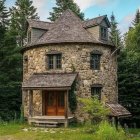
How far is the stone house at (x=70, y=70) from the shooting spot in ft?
86.1

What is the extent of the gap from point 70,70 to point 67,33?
313 cm

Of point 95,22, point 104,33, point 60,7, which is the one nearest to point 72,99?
point 104,33

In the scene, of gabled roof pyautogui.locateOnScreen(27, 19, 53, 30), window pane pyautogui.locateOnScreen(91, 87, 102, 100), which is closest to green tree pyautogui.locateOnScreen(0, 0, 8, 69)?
gabled roof pyautogui.locateOnScreen(27, 19, 53, 30)

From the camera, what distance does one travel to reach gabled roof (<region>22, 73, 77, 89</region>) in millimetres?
25125

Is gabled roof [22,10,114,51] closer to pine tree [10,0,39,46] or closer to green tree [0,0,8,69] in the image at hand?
green tree [0,0,8,69]

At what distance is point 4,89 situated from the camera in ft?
112

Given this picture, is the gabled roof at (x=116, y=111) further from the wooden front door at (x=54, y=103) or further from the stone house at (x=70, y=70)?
the wooden front door at (x=54, y=103)

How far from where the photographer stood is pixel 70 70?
26.8m

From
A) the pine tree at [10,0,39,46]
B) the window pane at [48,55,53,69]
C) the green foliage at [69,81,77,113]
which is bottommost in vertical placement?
the green foliage at [69,81,77,113]

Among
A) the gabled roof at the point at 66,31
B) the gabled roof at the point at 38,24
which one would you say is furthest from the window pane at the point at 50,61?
the gabled roof at the point at 38,24

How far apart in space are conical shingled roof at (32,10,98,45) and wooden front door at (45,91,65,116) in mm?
4122

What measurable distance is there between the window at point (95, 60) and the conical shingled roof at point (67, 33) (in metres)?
1.03

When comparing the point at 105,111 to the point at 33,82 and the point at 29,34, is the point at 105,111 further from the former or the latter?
the point at 29,34

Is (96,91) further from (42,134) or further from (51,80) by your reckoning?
(42,134)
